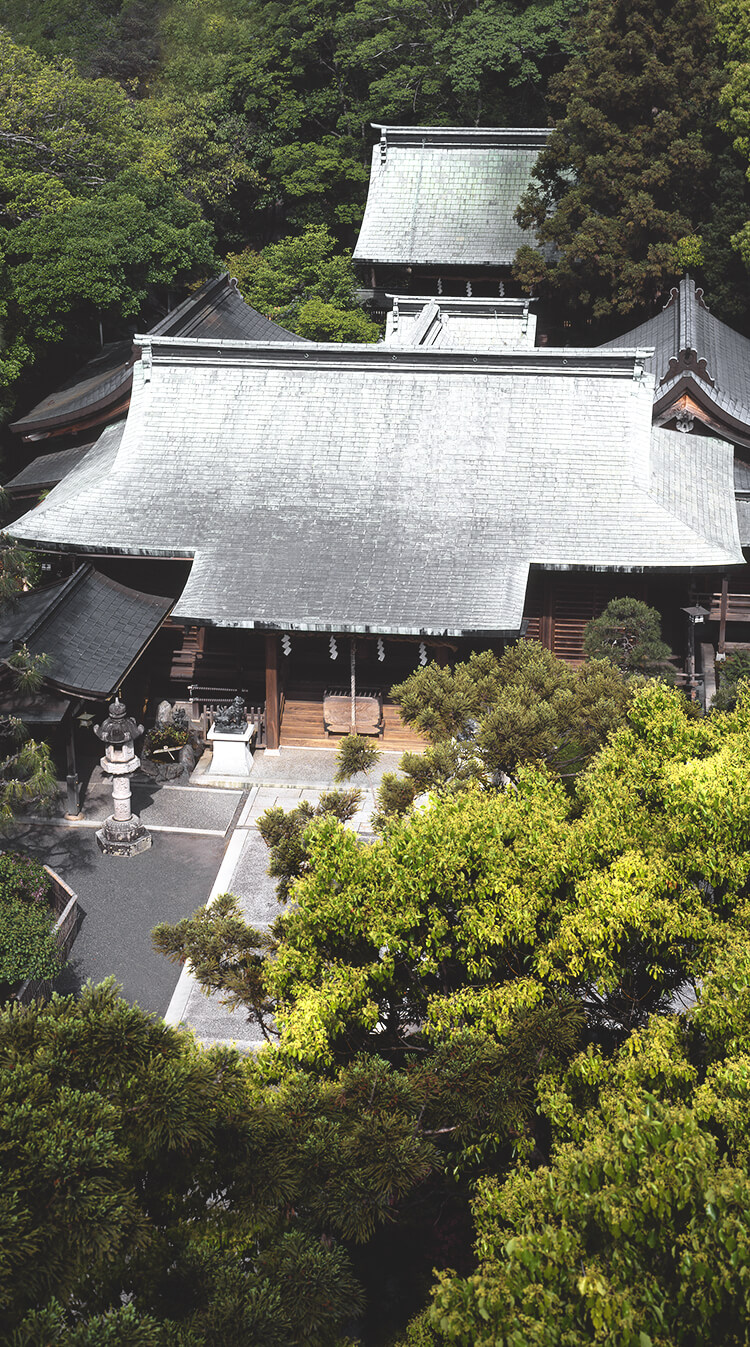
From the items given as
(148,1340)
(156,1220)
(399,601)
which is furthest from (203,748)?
(148,1340)

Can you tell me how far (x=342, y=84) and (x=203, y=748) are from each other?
4125cm

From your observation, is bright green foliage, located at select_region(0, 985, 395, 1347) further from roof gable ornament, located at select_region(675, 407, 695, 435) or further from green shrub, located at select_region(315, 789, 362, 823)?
roof gable ornament, located at select_region(675, 407, 695, 435)

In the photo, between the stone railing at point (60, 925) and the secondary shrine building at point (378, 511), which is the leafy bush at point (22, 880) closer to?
the stone railing at point (60, 925)

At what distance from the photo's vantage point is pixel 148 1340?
762 cm

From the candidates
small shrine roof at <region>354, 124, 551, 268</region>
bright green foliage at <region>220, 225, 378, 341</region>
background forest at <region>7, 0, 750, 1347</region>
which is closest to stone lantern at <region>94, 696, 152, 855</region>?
background forest at <region>7, 0, 750, 1347</region>

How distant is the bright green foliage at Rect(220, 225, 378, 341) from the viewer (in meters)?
43.0

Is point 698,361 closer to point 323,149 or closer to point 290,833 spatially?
point 290,833

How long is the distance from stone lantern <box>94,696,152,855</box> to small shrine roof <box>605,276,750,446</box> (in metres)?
14.1

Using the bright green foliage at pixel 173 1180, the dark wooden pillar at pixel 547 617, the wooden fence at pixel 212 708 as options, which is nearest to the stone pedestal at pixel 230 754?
the wooden fence at pixel 212 708

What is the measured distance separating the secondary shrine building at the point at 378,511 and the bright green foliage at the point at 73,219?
860 cm

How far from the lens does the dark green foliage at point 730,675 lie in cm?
2030

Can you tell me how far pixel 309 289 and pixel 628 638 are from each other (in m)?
28.2

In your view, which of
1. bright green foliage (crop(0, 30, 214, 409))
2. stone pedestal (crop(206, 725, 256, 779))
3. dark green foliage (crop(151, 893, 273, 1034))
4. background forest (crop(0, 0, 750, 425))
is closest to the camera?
dark green foliage (crop(151, 893, 273, 1034))

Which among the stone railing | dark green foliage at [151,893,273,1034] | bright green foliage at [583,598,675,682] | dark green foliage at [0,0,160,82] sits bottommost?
the stone railing
